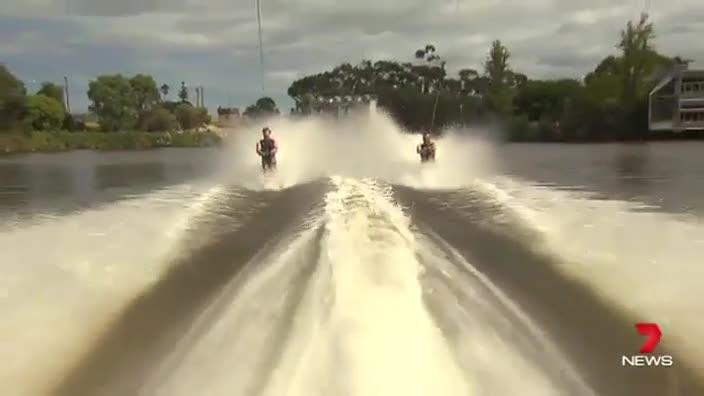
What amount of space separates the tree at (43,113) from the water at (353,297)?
5914 cm

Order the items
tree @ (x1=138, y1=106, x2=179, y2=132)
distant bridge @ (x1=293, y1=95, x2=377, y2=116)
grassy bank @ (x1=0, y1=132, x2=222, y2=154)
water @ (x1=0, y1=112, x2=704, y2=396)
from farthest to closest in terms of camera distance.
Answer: tree @ (x1=138, y1=106, x2=179, y2=132) < grassy bank @ (x1=0, y1=132, x2=222, y2=154) < distant bridge @ (x1=293, y1=95, x2=377, y2=116) < water @ (x1=0, y1=112, x2=704, y2=396)

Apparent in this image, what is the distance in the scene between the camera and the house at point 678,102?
59.7 meters

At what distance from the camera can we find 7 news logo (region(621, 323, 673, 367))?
5.32 m

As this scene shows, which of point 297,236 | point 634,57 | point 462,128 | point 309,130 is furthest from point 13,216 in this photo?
point 634,57

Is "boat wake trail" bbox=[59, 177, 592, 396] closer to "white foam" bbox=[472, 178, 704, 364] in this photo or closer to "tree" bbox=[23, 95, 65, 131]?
"white foam" bbox=[472, 178, 704, 364]

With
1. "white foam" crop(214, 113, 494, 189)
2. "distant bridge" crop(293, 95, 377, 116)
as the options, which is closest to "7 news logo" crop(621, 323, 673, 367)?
"white foam" crop(214, 113, 494, 189)

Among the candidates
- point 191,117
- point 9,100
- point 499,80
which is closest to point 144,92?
point 191,117

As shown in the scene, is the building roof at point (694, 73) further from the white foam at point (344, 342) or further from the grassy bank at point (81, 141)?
the white foam at point (344, 342)

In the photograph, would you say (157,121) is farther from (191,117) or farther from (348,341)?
(348,341)

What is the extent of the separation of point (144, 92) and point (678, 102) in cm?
5280

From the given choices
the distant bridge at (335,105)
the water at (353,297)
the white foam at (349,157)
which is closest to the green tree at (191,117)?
the white foam at (349,157)

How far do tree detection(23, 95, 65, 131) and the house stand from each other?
5295 centimetres

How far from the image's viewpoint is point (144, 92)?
81312mm

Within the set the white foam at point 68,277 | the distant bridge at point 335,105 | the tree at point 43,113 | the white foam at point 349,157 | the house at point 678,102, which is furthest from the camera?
the tree at point 43,113
